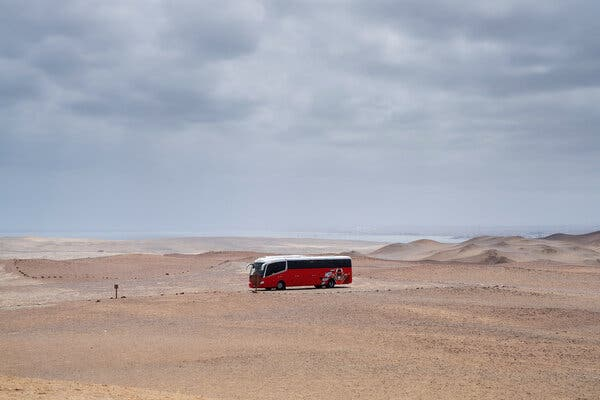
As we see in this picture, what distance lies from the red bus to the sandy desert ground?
221cm

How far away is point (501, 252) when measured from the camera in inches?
3725

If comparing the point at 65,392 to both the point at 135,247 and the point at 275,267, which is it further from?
the point at 135,247

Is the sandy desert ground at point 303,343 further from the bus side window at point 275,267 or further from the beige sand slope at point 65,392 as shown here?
the bus side window at point 275,267

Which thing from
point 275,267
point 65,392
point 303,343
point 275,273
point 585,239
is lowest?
point 303,343

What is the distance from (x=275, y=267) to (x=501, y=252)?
54.6 metres

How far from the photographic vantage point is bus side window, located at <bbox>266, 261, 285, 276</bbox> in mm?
49350

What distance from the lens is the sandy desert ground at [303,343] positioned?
62.2 ft

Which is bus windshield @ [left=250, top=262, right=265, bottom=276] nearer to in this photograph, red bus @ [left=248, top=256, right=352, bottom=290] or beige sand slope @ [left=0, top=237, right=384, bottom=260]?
red bus @ [left=248, top=256, right=352, bottom=290]

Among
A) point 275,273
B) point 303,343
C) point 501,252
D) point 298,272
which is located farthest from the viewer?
point 501,252

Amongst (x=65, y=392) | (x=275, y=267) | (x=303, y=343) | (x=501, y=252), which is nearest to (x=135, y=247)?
(x=501, y=252)

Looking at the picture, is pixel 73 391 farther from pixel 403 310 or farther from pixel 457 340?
pixel 403 310

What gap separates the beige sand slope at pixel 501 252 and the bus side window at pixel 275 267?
42.5 m

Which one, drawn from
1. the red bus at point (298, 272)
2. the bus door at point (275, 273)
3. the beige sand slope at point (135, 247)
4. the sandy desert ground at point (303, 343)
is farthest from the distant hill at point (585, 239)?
the bus door at point (275, 273)

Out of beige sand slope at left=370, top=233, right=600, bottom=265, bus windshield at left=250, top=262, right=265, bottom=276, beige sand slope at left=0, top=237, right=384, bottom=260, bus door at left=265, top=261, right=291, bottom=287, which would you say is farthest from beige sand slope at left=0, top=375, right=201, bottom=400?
beige sand slope at left=0, top=237, right=384, bottom=260
